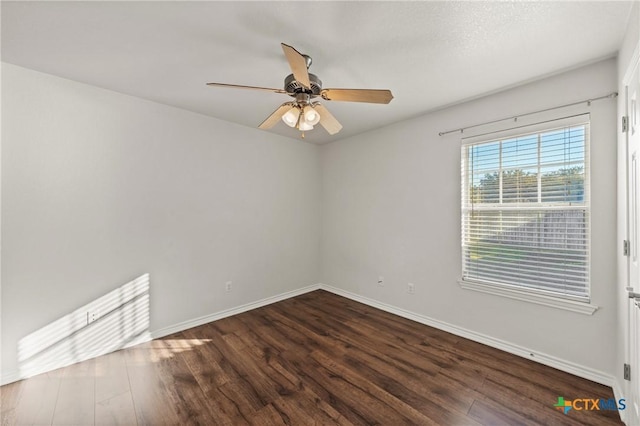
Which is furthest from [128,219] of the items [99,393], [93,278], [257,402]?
[257,402]

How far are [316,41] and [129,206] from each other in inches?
97.5

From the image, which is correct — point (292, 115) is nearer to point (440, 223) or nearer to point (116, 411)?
point (440, 223)

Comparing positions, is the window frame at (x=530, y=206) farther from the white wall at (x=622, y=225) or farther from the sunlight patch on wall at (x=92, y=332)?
the sunlight patch on wall at (x=92, y=332)

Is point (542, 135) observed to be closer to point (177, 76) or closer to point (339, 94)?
point (339, 94)

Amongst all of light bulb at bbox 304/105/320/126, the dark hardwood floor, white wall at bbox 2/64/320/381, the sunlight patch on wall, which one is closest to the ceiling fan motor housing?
light bulb at bbox 304/105/320/126

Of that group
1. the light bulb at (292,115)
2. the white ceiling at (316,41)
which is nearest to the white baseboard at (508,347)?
the white ceiling at (316,41)

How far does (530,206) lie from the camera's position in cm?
245

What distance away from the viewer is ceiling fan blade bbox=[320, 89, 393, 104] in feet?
5.80

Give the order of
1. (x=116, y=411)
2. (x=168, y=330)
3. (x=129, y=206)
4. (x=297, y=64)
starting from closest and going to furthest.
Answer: (x=297, y=64) < (x=116, y=411) < (x=129, y=206) < (x=168, y=330)

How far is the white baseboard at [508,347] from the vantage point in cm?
210

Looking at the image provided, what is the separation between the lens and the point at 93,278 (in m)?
2.50

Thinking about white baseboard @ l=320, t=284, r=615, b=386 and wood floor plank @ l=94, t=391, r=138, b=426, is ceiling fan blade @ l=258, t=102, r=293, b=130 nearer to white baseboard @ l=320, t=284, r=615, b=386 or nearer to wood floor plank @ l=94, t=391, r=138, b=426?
wood floor plank @ l=94, t=391, r=138, b=426

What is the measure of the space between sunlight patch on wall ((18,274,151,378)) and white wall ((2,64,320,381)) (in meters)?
0.06

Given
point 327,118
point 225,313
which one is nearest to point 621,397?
point 327,118
